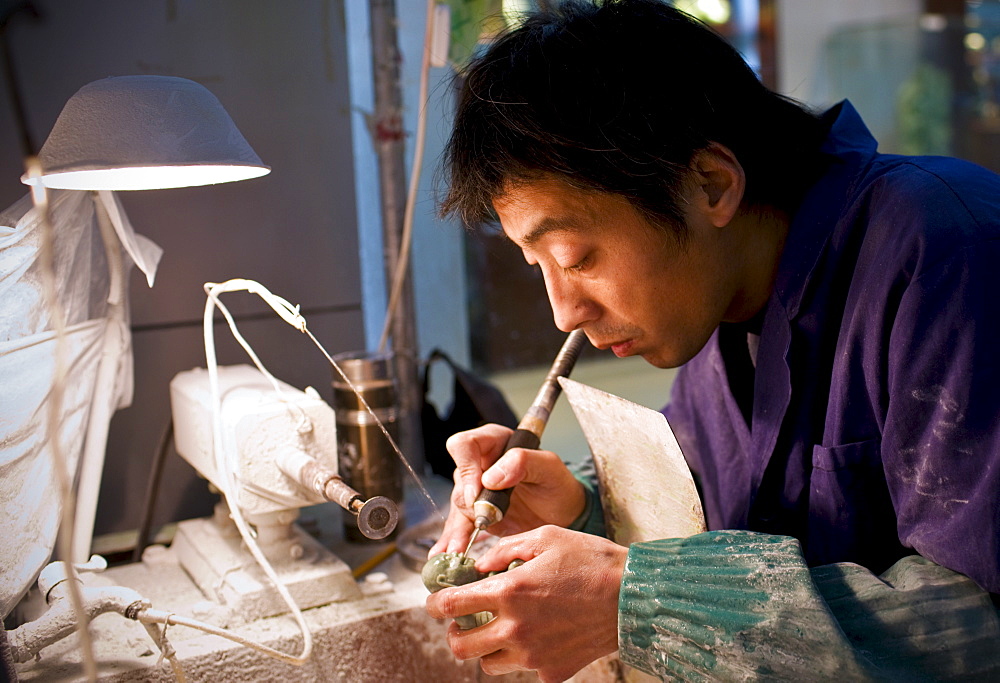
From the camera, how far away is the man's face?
915 millimetres

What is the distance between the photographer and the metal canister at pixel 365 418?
1.19 m

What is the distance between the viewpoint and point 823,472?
93 cm

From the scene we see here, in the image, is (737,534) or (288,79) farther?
(288,79)

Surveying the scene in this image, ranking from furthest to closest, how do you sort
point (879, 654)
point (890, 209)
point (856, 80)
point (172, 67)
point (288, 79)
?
point (856, 80) < point (288, 79) < point (172, 67) < point (890, 209) < point (879, 654)

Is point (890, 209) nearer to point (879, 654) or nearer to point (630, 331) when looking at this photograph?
point (630, 331)

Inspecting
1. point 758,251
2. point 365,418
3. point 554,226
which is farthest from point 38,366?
point 758,251

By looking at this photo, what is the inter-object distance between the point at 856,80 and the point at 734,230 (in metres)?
3.25

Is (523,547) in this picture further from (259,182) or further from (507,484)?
(259,182)

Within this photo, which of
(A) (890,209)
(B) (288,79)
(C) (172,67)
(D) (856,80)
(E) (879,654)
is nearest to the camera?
(E) (879,654)

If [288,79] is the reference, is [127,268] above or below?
below

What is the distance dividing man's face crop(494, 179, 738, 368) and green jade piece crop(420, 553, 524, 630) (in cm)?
29

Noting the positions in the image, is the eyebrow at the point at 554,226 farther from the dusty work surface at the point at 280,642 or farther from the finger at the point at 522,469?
the dusty work surface at the point at 280,642

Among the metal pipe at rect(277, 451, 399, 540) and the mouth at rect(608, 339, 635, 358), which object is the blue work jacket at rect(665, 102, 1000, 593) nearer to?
the mouth at rect(608, 339, 635, 358)

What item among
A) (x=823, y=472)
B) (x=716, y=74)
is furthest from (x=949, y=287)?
(x=716, y=74)
